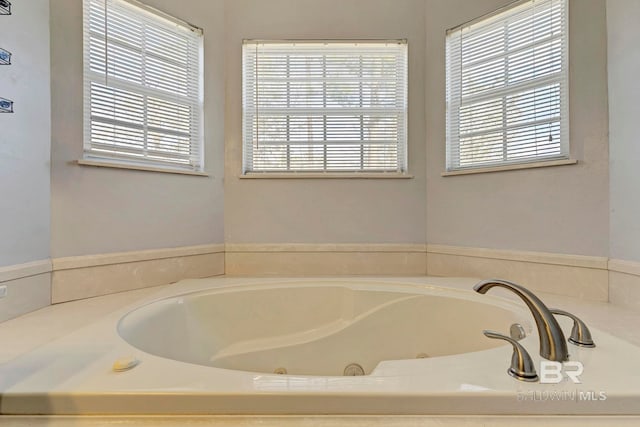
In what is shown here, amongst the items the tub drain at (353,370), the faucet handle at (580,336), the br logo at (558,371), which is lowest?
the tub drain at (353,370)

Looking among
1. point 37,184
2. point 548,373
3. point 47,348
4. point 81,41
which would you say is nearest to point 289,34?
point 81,41

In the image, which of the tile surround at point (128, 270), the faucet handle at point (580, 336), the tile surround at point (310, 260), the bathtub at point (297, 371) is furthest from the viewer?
the tile surround at point (310, 260)

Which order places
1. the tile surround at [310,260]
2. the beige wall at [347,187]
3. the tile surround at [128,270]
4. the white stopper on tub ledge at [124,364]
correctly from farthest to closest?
the tile surround at [310,260]
the beige wall at [347,187]
the tile surround at [128,270]
the white stopper on tub ledge at [124,364]

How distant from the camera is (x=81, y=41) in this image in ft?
A: 5.35

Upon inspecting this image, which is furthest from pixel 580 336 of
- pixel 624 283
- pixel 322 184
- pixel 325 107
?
pixel 325 107

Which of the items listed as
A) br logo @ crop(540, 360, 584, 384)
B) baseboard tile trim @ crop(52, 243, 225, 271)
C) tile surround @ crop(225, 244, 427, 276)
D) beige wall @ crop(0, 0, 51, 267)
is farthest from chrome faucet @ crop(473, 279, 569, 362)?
beige wall @ crop(0, 0, 51, 267)

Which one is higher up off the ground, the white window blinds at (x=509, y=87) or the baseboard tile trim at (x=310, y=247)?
the white window blinds at (x=509, y=87)

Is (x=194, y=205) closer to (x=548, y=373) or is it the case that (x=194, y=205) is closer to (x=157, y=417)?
(x=157, y=417)

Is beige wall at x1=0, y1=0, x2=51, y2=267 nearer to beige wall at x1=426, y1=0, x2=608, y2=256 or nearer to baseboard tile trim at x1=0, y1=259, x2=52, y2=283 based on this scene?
baseboard tile trim at x1=0, y1=259, x2=52, y2=283

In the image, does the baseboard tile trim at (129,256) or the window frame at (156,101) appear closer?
the baseboard tile trim at (129,256)

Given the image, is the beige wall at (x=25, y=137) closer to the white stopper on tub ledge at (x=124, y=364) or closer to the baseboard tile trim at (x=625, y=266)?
the white stopper on tub ledge at (x=124, y=364)

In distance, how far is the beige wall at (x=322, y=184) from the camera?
221 cm

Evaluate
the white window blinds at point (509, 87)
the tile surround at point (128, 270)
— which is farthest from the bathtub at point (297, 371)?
the white window blinds at point (509, 87)

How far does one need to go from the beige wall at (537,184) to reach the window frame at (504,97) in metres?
0.04
